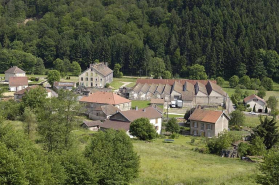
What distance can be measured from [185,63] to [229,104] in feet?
103

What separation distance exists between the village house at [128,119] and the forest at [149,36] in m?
37.7

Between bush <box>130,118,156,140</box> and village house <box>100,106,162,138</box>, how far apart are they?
1.59 m

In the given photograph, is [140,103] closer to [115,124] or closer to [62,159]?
[115,124]

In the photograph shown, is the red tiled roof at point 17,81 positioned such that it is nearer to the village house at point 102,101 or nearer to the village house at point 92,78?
the village house at point 92,78

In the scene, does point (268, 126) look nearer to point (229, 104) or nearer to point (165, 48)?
point (229, 104)

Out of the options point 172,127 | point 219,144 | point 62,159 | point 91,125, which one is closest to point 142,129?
point 172,127

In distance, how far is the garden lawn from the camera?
24.1 meters

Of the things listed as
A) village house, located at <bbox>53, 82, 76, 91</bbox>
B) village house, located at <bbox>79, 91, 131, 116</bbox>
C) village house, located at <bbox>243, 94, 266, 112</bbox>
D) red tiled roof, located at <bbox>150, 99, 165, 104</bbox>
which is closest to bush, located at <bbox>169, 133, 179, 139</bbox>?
village house, located at <bbox>79, 91, 131, 116</bbox>

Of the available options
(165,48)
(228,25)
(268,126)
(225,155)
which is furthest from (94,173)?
(228,25)

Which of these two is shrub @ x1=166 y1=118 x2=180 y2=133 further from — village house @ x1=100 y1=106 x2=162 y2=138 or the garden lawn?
the garden lawn

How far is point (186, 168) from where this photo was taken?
89.8 ft

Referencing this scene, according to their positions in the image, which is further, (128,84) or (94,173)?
(128,84)

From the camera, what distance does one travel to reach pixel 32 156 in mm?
18828

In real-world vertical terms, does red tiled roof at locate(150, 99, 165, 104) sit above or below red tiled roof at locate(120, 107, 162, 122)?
above
